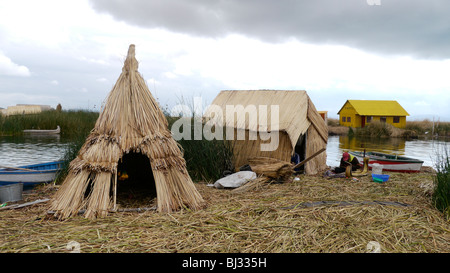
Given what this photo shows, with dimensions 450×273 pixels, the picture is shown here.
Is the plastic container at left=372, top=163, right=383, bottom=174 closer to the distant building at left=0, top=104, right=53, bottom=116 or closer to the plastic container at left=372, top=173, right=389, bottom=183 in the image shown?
the plastic container at left=372, top=173, right=389, bottom=183

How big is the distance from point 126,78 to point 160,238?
278cm

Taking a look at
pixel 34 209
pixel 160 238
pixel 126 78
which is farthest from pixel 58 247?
pixel 126 78

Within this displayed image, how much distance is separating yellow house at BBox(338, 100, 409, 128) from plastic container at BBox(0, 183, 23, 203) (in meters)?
33.5

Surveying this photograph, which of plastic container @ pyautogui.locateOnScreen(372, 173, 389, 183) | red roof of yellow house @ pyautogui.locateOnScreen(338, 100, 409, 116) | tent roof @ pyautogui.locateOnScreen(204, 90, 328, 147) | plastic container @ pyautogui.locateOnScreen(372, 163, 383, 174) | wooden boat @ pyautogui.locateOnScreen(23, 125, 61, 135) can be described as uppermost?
red roof of yellow house @ pyautogui.locateOnScreen(338, 100, 409, 116)

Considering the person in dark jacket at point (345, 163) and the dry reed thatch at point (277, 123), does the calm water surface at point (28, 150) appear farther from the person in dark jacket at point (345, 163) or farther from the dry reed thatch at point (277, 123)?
the person in dark jacket at point (345, 163)

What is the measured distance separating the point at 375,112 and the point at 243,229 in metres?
34.5

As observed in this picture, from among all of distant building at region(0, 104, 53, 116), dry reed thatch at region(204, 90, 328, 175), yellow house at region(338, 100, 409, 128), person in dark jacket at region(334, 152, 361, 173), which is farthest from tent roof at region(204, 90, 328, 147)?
yellow house at region(338, 100, 409, 128)

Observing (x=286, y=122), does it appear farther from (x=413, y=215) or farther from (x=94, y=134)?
(x=94, y=134)

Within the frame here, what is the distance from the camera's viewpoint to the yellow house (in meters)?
35.3

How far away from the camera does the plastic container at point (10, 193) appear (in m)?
6.22

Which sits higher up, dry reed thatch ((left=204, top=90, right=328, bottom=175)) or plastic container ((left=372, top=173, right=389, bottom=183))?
dry reed thatch ((left=204, top=90, right=328, bottom=175))

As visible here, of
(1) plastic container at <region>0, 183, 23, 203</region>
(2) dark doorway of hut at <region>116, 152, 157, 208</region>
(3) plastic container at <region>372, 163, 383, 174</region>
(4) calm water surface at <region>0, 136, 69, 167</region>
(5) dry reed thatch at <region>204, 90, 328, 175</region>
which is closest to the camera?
(1) plastic container at <region>0, 183, 23, 203</region>

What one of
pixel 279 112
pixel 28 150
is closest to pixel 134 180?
pixel 279 112

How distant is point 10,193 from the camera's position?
6266mm
